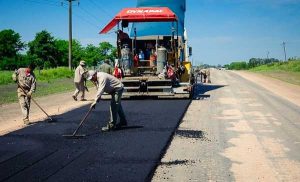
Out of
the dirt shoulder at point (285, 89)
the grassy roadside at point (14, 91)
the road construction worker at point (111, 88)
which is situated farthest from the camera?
the dirt shoulder at point (285, 89)

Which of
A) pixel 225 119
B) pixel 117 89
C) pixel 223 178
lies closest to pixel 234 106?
pixel 225 119

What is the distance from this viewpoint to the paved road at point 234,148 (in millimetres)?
5613

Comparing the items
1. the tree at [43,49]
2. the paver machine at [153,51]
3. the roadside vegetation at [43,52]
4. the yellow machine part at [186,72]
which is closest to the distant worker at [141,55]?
the paver machine at [153,51]

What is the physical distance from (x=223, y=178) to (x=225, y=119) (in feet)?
18.2

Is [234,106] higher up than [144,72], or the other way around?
[144,72]

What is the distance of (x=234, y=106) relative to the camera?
13.9 metres

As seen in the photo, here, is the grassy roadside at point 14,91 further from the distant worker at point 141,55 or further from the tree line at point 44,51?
the tree line at point 44,51

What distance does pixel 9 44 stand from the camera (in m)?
87.0

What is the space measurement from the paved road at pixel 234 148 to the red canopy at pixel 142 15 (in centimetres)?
483

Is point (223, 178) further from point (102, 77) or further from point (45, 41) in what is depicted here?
point (45, 41)

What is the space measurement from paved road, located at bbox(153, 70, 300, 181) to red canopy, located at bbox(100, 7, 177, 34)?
15.8 ft

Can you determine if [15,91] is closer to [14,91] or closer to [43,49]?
[14,91]


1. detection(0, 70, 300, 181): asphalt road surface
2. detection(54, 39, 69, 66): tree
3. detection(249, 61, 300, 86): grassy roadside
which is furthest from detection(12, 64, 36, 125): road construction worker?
detection(54, 39, 69, 66): tree

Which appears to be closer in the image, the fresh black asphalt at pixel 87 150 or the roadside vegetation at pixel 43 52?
the fresh black asphalt at pixel 87 150
